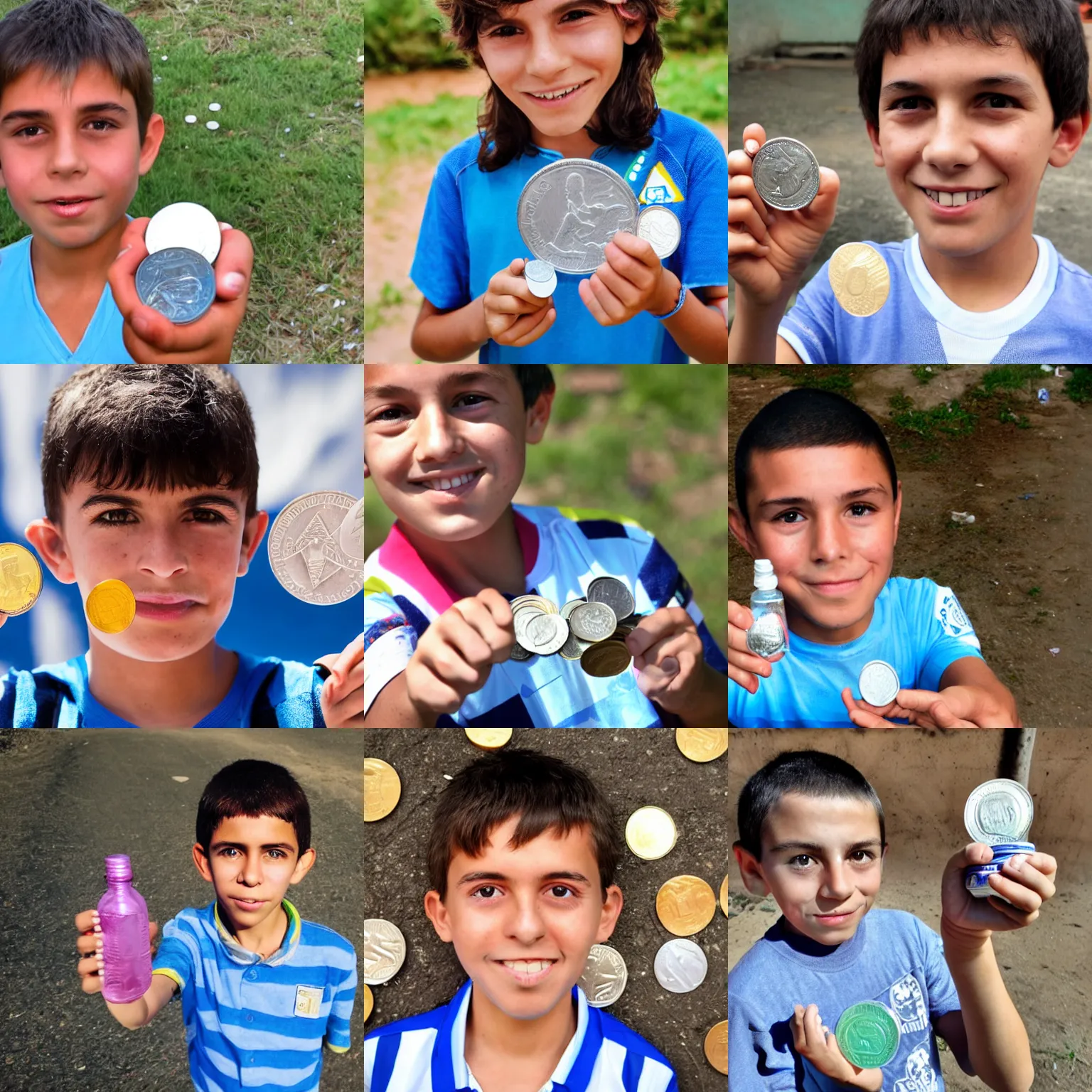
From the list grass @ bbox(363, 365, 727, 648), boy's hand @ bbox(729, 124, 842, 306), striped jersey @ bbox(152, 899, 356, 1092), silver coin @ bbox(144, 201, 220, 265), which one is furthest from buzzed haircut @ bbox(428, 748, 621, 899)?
silver coin @ bbox(144, 201, 220, 265)

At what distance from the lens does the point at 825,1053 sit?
3.73 metres

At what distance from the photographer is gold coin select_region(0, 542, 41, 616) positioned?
151 inches

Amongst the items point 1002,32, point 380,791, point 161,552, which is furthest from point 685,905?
point 1002,32

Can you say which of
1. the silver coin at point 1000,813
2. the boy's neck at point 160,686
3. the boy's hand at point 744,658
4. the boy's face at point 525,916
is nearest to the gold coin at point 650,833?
the boy's face at point 525,916

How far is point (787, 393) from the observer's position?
3.88 metres

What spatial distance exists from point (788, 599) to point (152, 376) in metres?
2.11

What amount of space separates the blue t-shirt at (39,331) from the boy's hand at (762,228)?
1939 millimetres

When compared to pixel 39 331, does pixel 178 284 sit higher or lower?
higher

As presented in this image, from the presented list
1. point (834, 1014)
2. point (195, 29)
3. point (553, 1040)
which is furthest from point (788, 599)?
point (195, 29)

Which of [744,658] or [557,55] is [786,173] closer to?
[557,55]

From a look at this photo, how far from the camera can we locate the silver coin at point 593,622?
12.5ft

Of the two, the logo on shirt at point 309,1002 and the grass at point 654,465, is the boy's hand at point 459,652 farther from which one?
the logo on shirt at point 309,1002

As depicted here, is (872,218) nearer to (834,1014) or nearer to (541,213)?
(541,213)

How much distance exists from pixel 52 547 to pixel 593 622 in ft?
5.62
